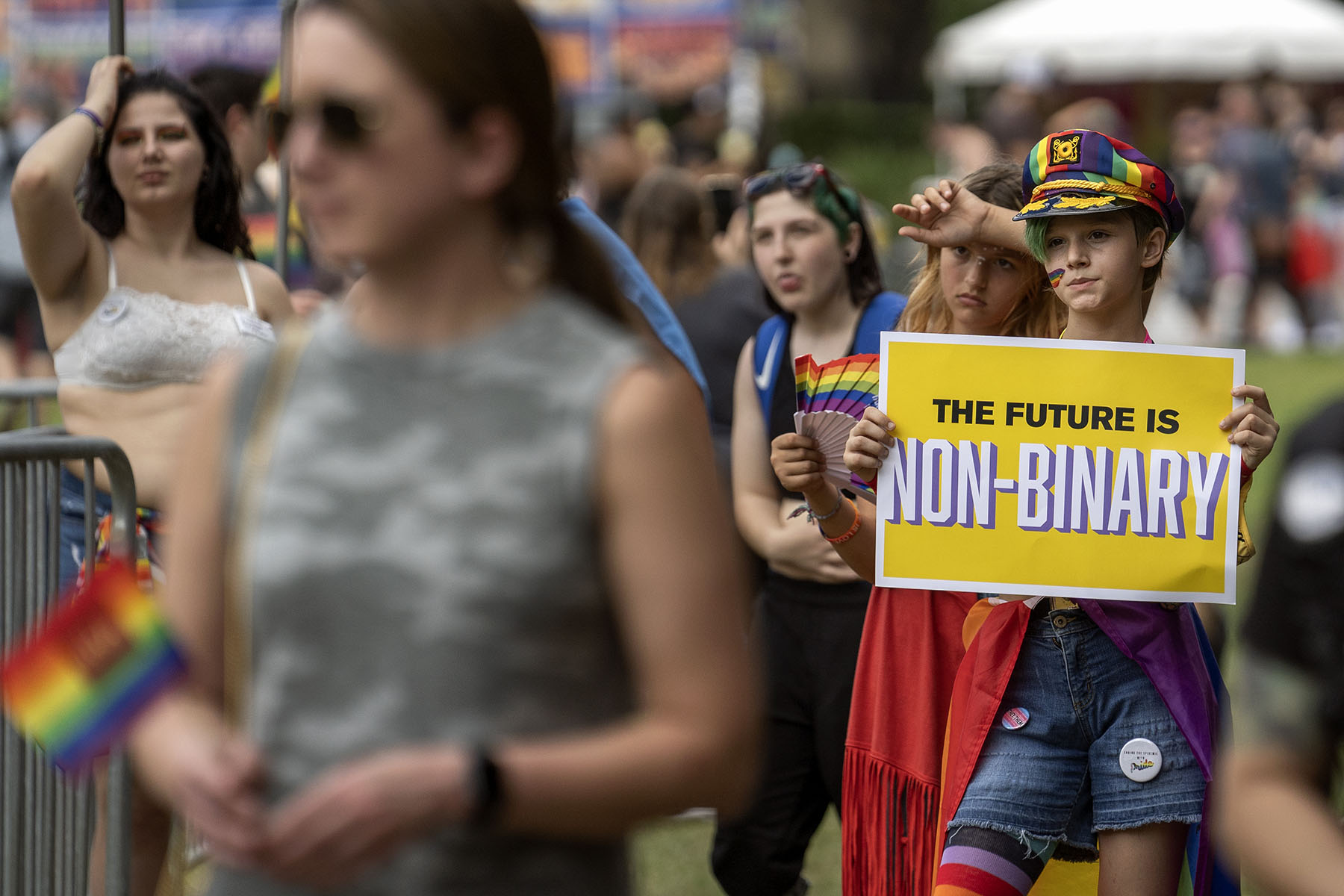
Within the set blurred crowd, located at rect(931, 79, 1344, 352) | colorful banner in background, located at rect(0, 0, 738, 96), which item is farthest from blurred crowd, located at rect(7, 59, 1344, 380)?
colorful banner in background, located at rect(0, 0, 738, 96)

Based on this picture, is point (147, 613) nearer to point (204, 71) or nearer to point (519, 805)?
→ point (519, 805)

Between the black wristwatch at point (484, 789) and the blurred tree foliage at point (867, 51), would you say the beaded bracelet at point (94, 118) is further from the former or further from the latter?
the blurred tree foliage at point (867, 51)

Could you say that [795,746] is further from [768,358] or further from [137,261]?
[137,261]

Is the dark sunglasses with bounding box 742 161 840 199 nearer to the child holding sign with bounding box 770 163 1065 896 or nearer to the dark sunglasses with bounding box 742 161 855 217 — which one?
the dark sunglasses with bounding box 742 161 855 217

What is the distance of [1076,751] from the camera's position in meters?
3.30

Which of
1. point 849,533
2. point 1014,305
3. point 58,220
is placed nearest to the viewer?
point 849,533

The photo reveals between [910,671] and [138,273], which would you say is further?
[138,273]

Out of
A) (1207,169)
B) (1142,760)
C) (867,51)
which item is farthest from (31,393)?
(867,51)

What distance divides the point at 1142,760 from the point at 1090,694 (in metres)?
0.15

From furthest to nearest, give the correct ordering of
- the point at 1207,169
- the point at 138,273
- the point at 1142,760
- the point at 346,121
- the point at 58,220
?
the point at 1207,169 < the point at 138,273 < the point at 58,220 < the point at 1142,760 < the point at 346,121

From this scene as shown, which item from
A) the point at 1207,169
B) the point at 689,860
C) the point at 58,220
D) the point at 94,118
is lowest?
the point at 689,860

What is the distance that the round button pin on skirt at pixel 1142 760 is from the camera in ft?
10.6

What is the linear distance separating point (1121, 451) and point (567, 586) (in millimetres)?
1944

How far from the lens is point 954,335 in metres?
3.40
